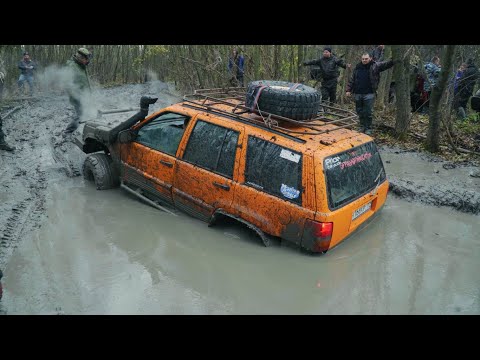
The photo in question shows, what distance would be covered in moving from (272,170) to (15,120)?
8.02 metres

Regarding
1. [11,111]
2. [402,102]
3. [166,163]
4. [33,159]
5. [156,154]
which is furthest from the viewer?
[11,111]

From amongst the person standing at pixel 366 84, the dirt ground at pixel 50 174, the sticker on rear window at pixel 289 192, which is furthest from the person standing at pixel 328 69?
the sticker on rear window at pixel 289 192

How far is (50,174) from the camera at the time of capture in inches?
279

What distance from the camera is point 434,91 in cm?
807

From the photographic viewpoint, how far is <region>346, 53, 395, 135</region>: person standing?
28.6ft

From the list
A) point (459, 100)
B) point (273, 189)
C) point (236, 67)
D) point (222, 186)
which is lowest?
point (222, 186)

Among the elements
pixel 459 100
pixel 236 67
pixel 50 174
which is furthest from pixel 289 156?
pixel 459 100

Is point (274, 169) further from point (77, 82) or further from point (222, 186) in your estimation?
point (77, 82)

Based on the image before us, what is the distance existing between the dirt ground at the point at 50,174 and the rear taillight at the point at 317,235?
→ 276 centimetres

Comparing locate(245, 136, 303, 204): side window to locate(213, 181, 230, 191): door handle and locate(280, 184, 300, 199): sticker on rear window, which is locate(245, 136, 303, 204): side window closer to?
locate(280, 184, 300, 199): sticker on rear window

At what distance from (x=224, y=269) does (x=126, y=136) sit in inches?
98.6
